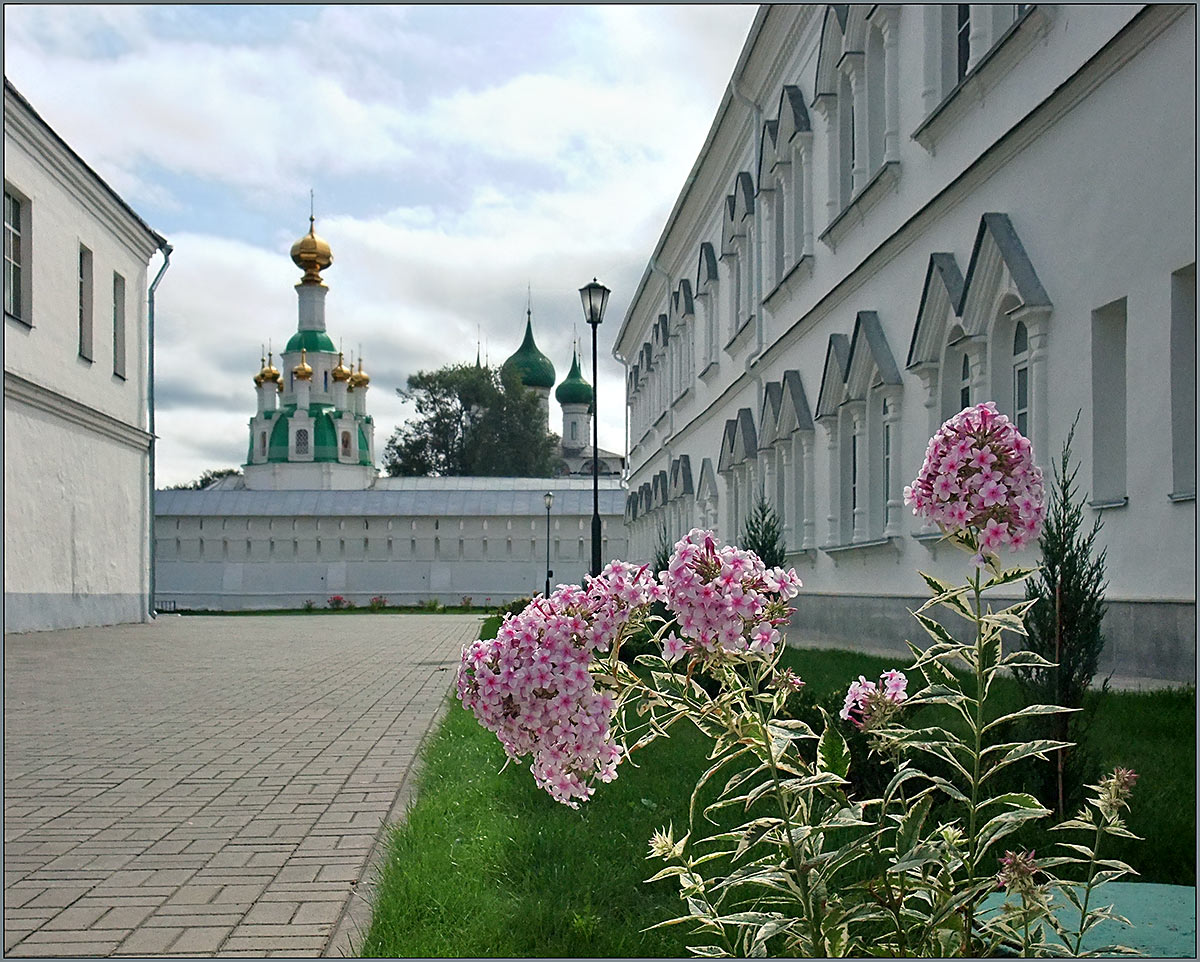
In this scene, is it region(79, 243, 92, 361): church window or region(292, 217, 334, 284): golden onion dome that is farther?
region(292, 217, 334, 284): golden onion dome

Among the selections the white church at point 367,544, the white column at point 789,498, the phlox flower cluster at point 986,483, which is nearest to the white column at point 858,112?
the white column at point 789,498

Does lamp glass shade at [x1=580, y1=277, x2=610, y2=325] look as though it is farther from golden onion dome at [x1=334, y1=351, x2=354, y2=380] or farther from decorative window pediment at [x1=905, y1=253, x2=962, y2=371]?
golden onion dome at [x1=334, y1=351, x2=354, y2=380]

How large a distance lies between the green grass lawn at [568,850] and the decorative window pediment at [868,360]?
5.94 meters

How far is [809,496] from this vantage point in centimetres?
1591

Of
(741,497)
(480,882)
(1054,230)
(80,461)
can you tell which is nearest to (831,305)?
(1054,230)

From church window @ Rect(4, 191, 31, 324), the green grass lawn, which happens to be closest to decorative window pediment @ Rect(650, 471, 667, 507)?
church window @ Rect(4, 191, 31, 324)

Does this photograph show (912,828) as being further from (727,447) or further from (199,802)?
(727,447)

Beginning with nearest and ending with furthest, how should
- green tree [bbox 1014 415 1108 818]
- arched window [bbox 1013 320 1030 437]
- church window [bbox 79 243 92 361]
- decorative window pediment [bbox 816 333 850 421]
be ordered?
1. green tree [bbox 1014 415 1108 818]
2. arched window [bbox 1013 320 1030 437]
3. decorative window pediment [bbox 816 333 850 421]
4. church window [bbox 79 243 92 361]

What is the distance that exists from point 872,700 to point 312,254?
68.0 meters

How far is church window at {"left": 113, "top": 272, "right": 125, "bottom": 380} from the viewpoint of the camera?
25.4 metres

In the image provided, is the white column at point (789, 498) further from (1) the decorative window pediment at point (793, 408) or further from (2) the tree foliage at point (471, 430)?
(2) the tree foliage at point (471, 430)

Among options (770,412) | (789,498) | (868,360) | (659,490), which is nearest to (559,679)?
(868,360)

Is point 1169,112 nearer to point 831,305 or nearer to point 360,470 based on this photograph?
point 831,305

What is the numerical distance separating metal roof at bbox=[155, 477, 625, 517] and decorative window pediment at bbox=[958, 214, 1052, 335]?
3706cm
